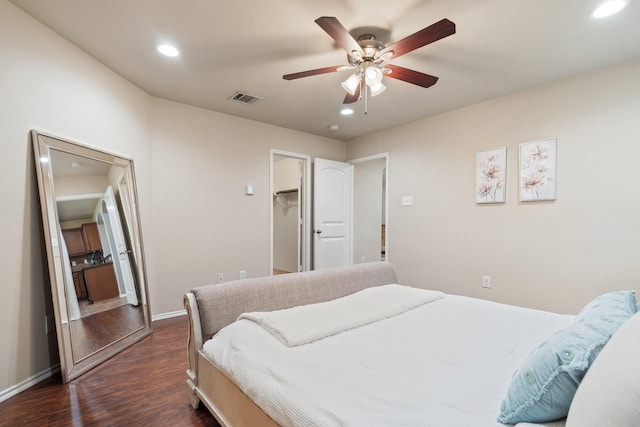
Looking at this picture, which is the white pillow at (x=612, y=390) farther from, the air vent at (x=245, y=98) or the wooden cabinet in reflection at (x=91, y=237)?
the air vent at (x=245, y=98)

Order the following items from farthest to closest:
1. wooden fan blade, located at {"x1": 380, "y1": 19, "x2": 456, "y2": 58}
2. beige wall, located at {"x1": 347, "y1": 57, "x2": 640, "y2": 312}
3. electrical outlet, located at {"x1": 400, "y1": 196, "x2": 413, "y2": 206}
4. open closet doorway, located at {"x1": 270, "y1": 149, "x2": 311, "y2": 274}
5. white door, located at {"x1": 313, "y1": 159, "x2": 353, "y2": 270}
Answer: open closet doorway, located at {"x1": 270, "y1": 149, "x2": 311, "y2": 274} → white door, located at {"x1": 313, "y1": 159, "x2": 353, "y2": 270} → electrical outlet, located at {"x1": 400, "y1": 196, "x2": 413, "y2": 206} → beige wall, located at {"x1": 347, "y1": 57, "x2": 640, "y2": 312} → wooden fan blade, located at {"x1": 380, "y1": 19, "x2": 456, "y2": 58}

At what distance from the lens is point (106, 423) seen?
165 centimetres

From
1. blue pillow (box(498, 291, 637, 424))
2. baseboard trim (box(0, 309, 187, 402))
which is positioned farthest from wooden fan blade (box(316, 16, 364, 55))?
A: baseboard trim (box(0, 309, 187, 402))

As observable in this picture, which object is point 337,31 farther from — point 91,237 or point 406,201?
point 406,201

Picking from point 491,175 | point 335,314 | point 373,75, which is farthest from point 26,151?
point 491,175

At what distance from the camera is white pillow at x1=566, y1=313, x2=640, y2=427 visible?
24.5 inches

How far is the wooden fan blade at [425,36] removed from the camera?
64.1 inches

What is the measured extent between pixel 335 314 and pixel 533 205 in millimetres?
2580

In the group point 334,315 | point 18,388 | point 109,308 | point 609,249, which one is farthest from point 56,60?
point 609,249

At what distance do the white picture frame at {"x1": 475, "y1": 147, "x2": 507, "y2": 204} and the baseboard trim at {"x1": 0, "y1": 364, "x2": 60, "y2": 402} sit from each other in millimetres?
4182

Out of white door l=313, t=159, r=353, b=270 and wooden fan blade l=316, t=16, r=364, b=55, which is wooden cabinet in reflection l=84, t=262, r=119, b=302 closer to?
wooden fan blade l=316, t=16, r=364, b=55

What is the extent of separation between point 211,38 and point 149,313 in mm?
2587

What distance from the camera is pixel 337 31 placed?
5.78 feet

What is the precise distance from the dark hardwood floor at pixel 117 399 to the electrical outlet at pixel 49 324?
32 cm
